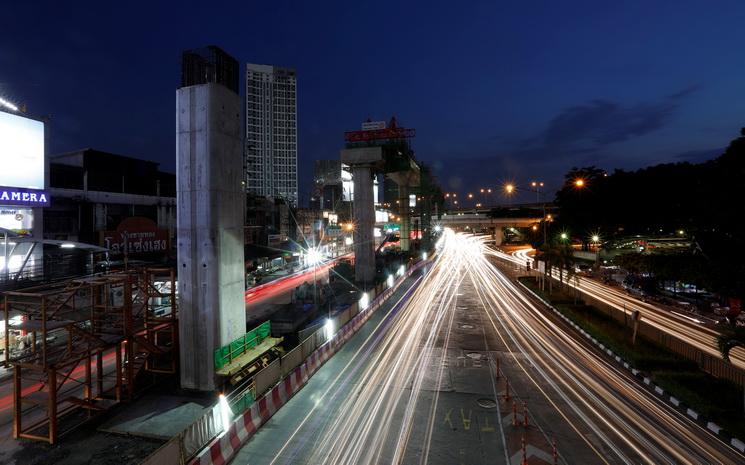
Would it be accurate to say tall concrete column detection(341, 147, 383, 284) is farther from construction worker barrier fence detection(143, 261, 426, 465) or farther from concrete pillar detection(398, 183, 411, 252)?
concrete pillar detection(398, 183, 411, 252)

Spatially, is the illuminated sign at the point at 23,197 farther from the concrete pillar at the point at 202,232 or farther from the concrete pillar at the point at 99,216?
the concrete pillar at the point at 202,232

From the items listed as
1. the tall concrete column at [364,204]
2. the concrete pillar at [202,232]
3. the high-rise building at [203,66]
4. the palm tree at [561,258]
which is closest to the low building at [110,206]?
the tall concrete column at [364,204]

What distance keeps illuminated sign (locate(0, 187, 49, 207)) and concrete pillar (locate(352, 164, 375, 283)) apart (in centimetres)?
2754

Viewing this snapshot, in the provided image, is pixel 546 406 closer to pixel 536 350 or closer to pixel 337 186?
pixel 536 350

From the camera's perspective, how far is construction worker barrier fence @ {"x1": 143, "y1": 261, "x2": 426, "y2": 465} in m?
9.08

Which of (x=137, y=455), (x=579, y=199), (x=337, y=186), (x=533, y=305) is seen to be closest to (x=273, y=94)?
(x=337, y=186)

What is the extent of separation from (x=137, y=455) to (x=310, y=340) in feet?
27.8

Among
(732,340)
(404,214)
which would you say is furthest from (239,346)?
(404,214)

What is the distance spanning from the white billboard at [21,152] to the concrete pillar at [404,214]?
5586cm

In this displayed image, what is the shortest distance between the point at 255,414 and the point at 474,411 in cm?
732

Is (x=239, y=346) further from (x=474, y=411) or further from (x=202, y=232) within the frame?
(x=474, y=411)

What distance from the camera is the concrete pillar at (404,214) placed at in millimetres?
74625

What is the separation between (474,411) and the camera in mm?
12844

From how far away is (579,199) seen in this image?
70.7 meters
